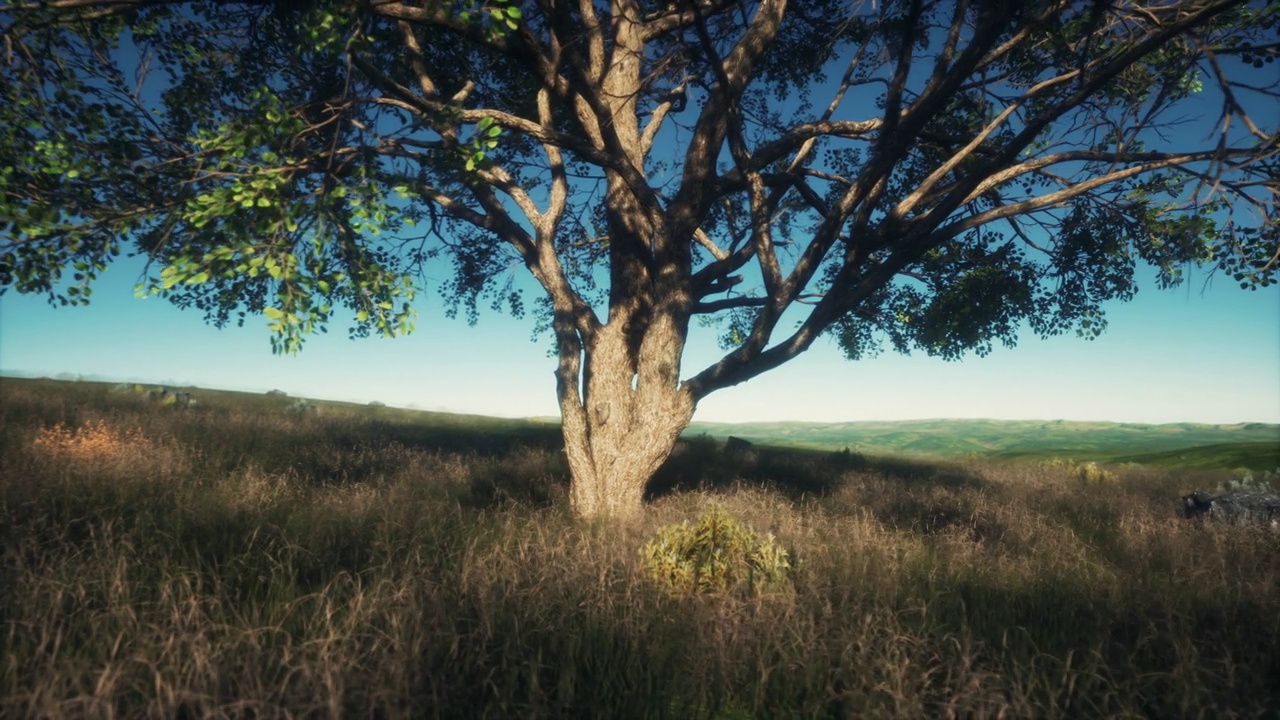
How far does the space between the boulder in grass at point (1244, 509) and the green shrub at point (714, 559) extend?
841 centimetres

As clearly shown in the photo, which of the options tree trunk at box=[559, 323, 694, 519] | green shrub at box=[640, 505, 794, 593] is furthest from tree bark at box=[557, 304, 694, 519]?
green shrub at box=[640, 505, 794, 593]

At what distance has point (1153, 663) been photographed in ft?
13.5

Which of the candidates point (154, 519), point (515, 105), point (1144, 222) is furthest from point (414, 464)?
point (1144, 222)

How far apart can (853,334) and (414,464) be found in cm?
950

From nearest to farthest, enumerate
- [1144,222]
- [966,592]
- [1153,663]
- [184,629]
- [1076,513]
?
[184,629]
[1153,663]
[966,592]
[1144,222]
[1076,513]

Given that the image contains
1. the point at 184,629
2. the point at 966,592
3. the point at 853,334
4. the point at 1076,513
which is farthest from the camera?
the point at 853,334

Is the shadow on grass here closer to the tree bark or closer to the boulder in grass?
the tree bark

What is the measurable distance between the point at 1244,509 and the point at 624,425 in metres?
9.69

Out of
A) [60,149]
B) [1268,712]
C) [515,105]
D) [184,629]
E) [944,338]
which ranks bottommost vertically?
[1268,712]

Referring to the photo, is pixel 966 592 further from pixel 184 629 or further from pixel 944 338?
pixel 944 338

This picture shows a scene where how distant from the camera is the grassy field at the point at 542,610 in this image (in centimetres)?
309

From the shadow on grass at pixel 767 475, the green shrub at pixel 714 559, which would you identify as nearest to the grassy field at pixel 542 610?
the green shrub at pixel 714 559

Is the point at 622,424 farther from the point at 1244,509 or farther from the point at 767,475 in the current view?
the point at 1244,509

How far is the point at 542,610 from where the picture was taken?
13.4 ft
